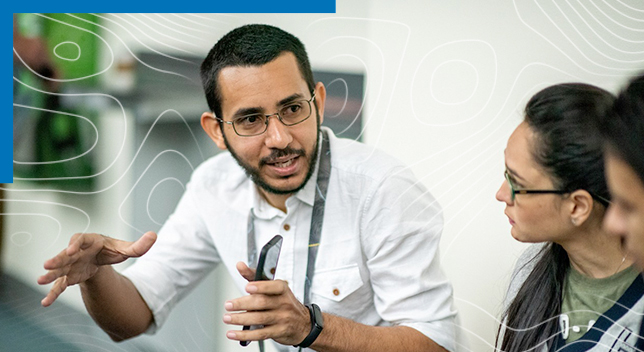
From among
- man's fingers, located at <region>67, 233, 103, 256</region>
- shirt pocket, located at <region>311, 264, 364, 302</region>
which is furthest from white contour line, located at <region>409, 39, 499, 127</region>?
man's fingers, located at <region>67, 233, 103, 256</region>

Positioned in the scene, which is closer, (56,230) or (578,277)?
(578,277)

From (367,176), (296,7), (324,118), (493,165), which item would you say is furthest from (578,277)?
(296,7)

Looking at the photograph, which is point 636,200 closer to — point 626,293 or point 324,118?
point 626,293

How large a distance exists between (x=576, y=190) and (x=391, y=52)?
0.34m

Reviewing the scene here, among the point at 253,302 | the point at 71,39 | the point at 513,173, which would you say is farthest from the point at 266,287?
the point at 71,39

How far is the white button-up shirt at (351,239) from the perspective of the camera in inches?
34.5

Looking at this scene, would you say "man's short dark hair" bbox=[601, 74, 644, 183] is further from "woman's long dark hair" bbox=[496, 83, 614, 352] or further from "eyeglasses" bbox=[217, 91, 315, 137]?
"eyeglasses" bbox=[217, 91, 315, 137]

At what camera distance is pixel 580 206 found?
704 mm

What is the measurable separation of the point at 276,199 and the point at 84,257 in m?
0.27

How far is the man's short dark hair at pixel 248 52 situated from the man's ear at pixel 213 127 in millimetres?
12

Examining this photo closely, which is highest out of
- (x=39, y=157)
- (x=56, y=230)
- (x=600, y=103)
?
(x=600, y=103)

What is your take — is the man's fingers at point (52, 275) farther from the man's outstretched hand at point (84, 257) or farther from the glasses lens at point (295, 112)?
the glasses lens at point (295, 112)

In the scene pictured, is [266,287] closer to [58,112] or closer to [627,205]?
[627,205]

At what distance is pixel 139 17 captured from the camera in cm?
101
